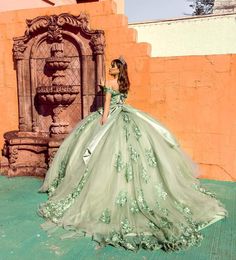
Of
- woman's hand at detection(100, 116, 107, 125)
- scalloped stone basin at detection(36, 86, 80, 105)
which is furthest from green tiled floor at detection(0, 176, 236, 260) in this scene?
scalloped stone basin at detection(36, 86, 80, 105)

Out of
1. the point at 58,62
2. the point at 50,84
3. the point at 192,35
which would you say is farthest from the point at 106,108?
the point at 192,35

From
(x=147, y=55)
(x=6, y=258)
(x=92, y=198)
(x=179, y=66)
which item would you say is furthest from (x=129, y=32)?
(x=6, y=258)

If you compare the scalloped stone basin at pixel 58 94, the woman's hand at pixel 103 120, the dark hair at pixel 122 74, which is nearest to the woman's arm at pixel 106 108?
the woman's hand at pixel 103 120

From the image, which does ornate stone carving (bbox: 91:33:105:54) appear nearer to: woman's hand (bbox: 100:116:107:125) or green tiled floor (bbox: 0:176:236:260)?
woman's hand (bbox: 100:116:107:125)

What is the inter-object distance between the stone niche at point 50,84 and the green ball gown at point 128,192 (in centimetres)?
143

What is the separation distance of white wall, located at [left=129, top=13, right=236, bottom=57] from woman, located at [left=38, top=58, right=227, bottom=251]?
279cm

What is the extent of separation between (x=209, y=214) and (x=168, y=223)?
2.70 feet

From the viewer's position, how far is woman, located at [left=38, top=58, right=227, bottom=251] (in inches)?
137

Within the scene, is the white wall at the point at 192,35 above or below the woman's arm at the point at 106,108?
above

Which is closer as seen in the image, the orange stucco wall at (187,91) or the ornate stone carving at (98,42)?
the orange stucco wall at (187,91)

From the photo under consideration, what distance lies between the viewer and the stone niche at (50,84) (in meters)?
5.85

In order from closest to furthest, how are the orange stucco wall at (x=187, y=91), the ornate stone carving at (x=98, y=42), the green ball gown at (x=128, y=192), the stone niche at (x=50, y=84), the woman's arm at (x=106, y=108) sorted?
the green ball gown at (x=128, y=192) < the woman's arm at (x=106, y=108) < the orange stucco wall at (x=187, y=91) < the ornate stone carving at (x=98, y=42) < the stone niche at (x=50, y=84)

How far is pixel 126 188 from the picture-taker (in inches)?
150

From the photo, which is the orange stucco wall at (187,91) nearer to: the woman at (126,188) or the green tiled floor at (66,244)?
the woman at (126,188)
